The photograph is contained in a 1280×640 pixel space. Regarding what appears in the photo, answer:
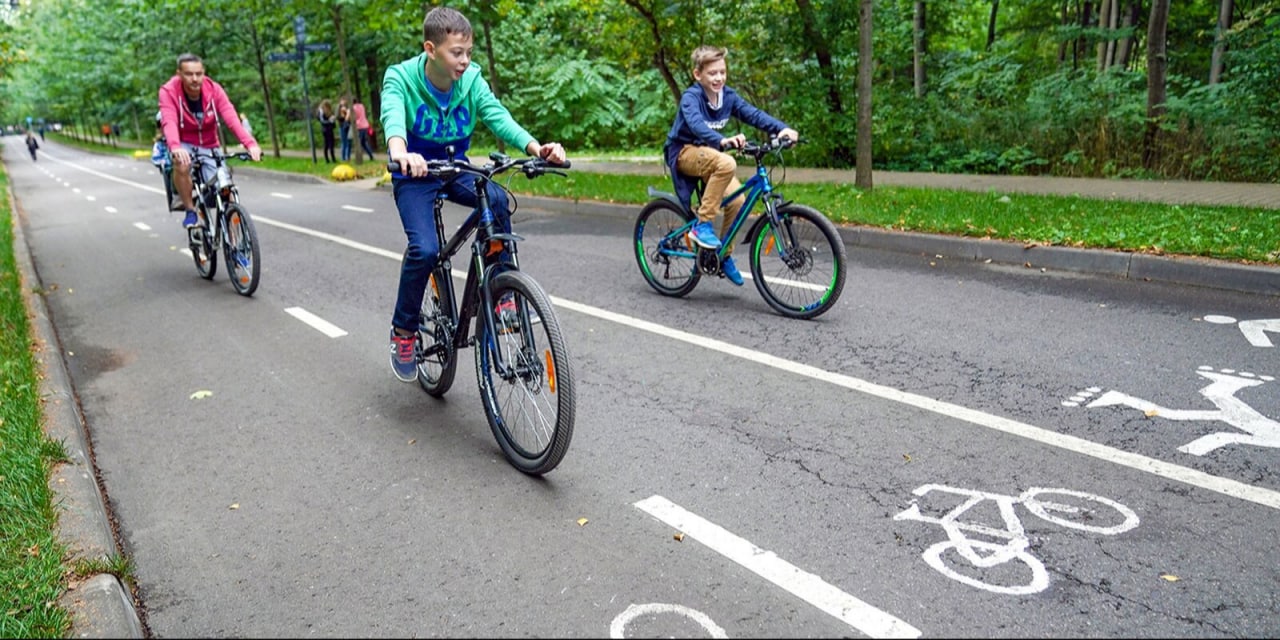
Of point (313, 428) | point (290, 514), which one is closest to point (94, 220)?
point (313, 428)

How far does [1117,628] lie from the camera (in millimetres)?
2666

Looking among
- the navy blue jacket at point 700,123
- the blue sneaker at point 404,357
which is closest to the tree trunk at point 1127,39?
the navy blue jacket at point 700,123

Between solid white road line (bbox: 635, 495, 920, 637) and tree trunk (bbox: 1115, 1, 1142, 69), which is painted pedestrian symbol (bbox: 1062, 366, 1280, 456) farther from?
tree trunk (bbox: 1115, 1, 1142, 69)

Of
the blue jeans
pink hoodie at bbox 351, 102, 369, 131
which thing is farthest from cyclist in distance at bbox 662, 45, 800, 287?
pink hoodie at bbox 351, 102, 369, 131

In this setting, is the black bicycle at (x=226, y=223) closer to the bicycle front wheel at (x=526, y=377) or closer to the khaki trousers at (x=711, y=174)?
the khaki trousers at (x=711, y=174)

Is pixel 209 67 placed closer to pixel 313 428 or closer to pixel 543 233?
pixel 543 233

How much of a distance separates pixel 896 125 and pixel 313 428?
13855 mm

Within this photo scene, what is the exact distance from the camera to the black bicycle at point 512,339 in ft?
12.1

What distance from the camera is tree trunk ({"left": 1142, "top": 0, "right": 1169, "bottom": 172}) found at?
12977 millimetres

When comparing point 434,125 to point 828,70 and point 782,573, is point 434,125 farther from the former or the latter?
point 828,70

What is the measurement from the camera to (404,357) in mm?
5020

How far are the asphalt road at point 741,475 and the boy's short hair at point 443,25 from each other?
2007 millimetres

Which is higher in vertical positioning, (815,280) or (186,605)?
(815,280)

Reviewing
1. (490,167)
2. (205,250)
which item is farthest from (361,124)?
(490,167)
